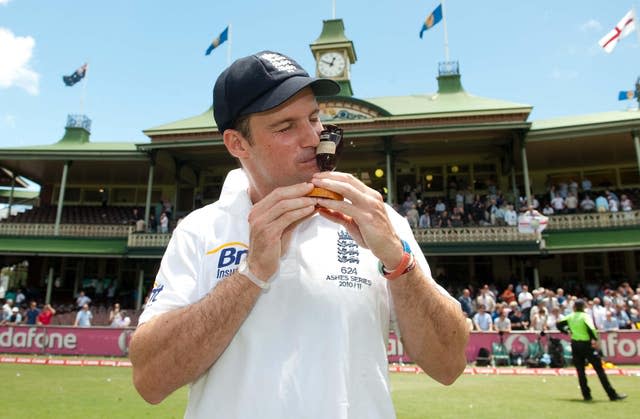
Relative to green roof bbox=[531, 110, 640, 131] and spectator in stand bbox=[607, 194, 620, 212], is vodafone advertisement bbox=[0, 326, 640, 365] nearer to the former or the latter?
spectator in stand bbox=[607, 194, 620, 212]

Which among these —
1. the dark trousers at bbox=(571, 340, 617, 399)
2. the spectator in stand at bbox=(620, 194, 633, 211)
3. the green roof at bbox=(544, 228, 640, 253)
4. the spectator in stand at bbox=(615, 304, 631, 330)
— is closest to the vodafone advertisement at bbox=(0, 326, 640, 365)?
the spectator in stand at bbox=(615, 304, 631, 330)

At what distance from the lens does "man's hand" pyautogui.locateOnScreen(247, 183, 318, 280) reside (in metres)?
1.61

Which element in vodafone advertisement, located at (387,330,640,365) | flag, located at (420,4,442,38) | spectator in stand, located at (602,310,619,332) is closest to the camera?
vodafone advertisement, located at (387,330,640,365)

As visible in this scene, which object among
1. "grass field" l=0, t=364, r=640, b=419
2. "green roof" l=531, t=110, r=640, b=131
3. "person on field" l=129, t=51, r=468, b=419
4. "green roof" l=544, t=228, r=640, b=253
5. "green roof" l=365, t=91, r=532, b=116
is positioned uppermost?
"green roof" l=365, t=91, r=532, b=116

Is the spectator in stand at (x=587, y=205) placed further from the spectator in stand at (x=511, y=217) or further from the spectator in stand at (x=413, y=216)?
the spectator in stand at (x=413, y=216)

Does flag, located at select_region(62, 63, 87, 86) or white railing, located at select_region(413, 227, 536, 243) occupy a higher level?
flag, located at select_region(62, 63, 87, 86)

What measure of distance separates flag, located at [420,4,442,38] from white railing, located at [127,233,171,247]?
65.7 ft

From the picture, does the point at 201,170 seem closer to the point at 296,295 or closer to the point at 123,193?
the point at 123,193

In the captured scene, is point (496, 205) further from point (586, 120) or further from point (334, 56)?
point (334, 56)

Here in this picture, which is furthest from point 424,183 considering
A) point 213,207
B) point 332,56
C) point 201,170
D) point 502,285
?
point 213,207

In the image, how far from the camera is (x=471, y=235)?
22000 mm

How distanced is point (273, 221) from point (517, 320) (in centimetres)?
1619

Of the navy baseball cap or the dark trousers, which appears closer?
the navy baseball cap

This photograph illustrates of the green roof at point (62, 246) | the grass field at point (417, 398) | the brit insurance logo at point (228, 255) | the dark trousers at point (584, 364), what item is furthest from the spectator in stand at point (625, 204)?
the green roof at point (62, 246)
